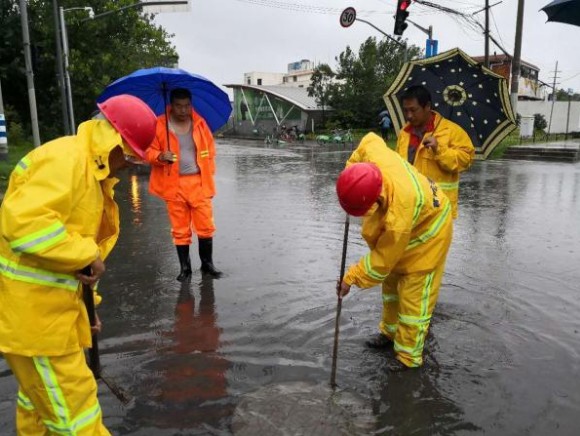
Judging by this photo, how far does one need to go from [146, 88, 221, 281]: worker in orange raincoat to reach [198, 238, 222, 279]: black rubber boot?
0.06 metres

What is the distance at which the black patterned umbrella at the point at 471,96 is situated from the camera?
454 centimetres

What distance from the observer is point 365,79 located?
3741cm

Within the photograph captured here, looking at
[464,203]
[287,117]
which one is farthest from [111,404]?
[287,117]

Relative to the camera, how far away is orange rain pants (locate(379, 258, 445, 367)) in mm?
3291

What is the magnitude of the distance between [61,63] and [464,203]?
14.2 meters

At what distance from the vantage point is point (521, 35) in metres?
19.9

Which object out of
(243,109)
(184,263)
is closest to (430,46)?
(184,263)

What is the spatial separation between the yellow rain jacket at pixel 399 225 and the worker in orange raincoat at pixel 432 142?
0.80 meters

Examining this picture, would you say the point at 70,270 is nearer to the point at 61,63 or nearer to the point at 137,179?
the point at 137,179

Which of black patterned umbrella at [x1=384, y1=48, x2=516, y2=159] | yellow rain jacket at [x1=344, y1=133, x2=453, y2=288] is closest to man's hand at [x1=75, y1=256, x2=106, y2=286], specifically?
yellow rain jacket at [x1=344, y1=133, x2=453, y2=288]

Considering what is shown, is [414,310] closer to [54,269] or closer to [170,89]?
[54,269]

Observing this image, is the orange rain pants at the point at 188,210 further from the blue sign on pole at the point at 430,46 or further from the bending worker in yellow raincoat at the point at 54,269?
the blue sign on pole at the point at 430,46

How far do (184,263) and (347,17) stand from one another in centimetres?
1519

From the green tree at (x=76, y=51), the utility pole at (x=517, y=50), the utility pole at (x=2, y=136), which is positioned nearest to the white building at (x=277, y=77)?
the green tree at (x=76, y=51)
